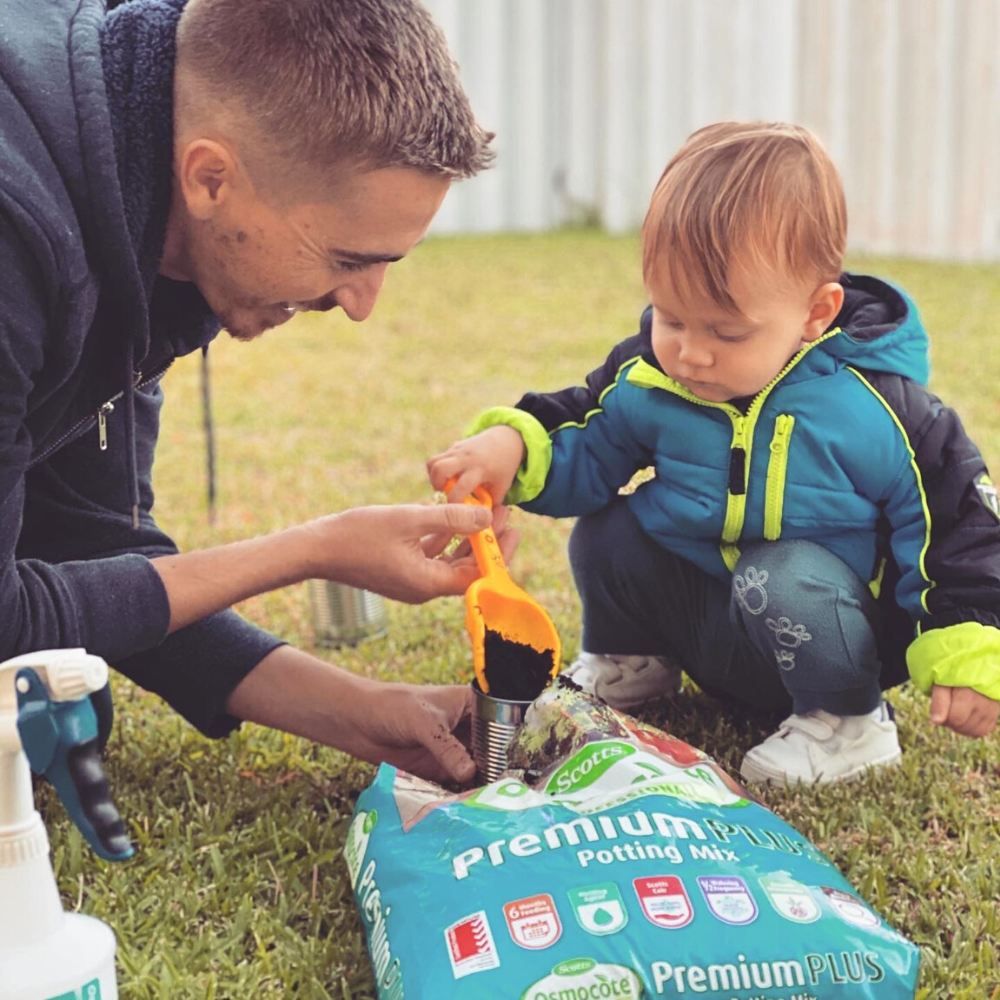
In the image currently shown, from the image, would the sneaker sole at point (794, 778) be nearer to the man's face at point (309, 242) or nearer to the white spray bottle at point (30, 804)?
the man's face at point (309, 242)

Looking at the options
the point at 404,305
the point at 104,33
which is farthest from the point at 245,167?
the point at 404,305

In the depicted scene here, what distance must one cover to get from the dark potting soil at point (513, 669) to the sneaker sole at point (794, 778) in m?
0.24

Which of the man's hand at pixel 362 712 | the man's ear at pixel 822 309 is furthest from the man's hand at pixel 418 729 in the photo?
the man's ear at pixel 822 309

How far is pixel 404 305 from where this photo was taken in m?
4.43

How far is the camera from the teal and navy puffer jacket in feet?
4.19

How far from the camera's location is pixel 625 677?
157 centimetres

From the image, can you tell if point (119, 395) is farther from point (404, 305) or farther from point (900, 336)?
point (404, 305)

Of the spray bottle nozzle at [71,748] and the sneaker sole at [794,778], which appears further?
the sneaker sole at [794,778]

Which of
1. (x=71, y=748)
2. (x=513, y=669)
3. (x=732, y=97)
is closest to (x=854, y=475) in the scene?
(x=513, y=669)

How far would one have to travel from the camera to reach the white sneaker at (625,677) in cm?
157

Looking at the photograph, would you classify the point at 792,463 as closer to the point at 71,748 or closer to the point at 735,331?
the point at 735,331

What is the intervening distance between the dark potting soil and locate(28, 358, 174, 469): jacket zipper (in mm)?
391

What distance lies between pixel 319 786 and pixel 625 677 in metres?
0.38

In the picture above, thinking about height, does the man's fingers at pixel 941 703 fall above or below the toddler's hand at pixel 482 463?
below
